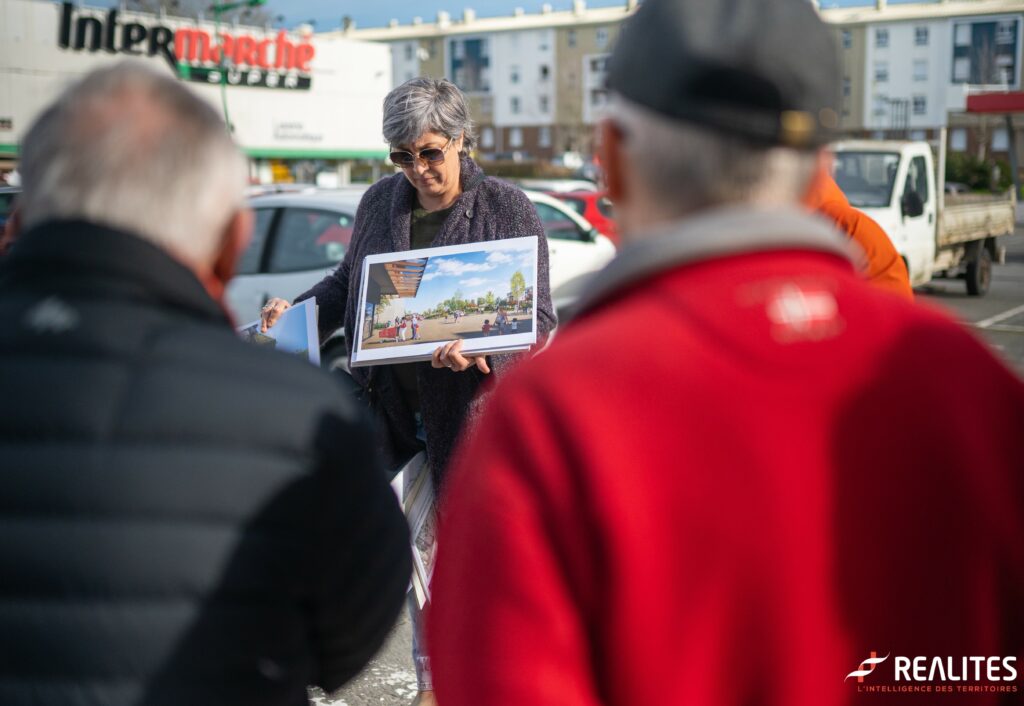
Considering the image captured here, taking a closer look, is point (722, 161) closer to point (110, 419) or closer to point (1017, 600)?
point (1017, 600)

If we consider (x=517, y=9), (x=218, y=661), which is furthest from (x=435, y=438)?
(x=517, y=9)

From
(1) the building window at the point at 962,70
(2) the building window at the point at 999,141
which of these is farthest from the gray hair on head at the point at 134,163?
(1) the building window at the point at 962,70

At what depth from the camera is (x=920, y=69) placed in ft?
267

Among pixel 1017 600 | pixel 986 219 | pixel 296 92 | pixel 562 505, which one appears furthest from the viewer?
pixel 296 92

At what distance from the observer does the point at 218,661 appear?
1.40m

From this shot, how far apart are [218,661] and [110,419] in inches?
13.2

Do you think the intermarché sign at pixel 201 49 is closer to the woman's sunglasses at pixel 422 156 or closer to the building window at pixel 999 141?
the woman's sunglasses at pixel 422 156

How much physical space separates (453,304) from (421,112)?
1.91ft

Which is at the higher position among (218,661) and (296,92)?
(296,92)

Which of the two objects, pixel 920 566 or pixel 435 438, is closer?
pixel 920 566

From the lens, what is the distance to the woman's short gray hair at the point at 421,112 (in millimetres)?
3246

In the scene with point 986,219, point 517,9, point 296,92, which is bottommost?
point 986,219

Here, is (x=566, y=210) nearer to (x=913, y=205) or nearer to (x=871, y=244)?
(x=913, y=205)

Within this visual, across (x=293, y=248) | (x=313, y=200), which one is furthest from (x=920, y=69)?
(x=293, y=248)
